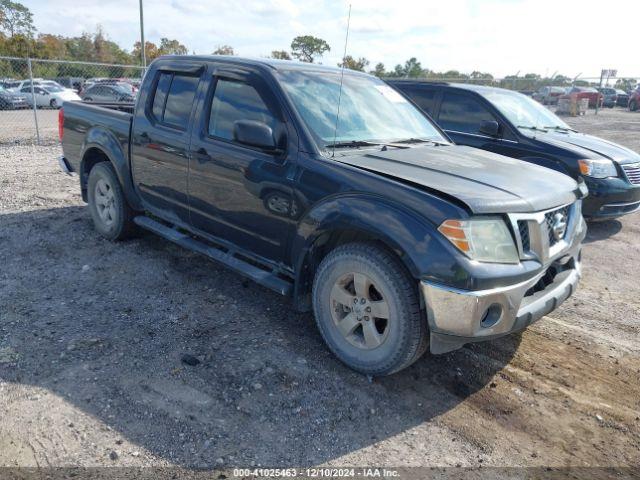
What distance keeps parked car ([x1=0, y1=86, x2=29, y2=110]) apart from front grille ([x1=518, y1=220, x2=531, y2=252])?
84.9ft

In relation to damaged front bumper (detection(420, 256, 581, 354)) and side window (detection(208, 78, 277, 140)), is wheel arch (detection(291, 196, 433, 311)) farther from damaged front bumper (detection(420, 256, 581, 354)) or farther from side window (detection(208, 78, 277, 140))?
side window (detection(208, 78, 277, 140))

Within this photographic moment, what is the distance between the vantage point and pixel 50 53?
48531 millimetres

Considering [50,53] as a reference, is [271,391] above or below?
below

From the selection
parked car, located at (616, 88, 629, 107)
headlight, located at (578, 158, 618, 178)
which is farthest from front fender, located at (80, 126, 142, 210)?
parked car, located at (616, 88, 629, 107)

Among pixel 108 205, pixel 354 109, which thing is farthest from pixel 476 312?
pixel 108 205

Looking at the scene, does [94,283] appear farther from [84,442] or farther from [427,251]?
[427,251]

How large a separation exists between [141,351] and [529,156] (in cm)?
538

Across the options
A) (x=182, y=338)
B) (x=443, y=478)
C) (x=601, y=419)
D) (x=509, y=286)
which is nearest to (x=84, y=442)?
(x=182, y=338)

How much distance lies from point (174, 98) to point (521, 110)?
5.13m

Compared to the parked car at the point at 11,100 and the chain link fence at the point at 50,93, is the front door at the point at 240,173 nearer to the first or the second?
the chain link fence at the point at 50,93

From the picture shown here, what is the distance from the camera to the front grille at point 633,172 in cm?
655

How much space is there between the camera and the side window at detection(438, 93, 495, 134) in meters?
7.18

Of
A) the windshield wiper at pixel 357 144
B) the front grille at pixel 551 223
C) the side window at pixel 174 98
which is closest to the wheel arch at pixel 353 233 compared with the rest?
the windshield wiper at pixel 357 144

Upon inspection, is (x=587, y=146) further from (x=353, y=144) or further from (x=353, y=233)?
(x=353, y=233)
